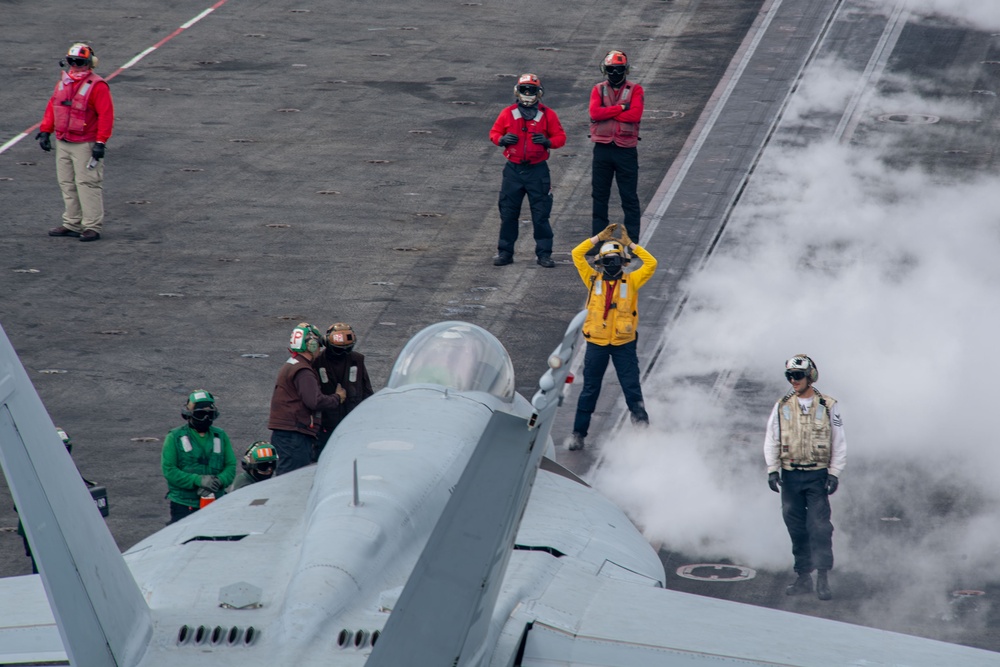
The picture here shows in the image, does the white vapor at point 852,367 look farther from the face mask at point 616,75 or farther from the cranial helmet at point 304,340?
the cranial helmet at point 304,340

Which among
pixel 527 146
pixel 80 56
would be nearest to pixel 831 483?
pixel 527 146

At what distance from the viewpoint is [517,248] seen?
21.0m

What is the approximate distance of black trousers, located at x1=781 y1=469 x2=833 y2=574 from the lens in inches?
510

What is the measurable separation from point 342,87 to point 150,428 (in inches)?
519

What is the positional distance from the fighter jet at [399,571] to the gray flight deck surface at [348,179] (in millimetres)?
3514

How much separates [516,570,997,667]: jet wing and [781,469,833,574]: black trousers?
13.7 feet

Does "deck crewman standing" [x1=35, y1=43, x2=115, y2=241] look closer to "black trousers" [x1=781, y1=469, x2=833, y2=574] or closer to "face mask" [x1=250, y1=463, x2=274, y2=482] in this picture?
"face mask" [x1=250, y1=463, x2=274, y2=482]

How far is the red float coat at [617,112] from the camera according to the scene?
19.4 metres

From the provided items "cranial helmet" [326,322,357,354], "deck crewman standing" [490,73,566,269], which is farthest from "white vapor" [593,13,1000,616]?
"cranial helmet" [326,322,357,354]

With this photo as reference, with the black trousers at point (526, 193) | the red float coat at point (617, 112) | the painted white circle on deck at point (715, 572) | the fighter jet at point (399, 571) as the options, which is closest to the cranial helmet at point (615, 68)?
the red float coat at point (617, 112)

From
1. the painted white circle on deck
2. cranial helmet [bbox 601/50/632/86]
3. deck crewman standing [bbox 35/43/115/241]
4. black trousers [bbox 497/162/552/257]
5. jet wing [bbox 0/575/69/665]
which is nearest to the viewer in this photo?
jet wing [bbox 0/575/69/665]

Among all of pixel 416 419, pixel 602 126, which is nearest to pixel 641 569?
pixel 416 419

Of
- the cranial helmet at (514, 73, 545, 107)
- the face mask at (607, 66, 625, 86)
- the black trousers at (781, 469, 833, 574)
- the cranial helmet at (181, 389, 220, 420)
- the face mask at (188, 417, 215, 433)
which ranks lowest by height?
the black trousers at (781, 469, 833, 574)

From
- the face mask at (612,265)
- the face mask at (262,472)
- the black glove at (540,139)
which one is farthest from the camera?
the black glove at (540,139)
